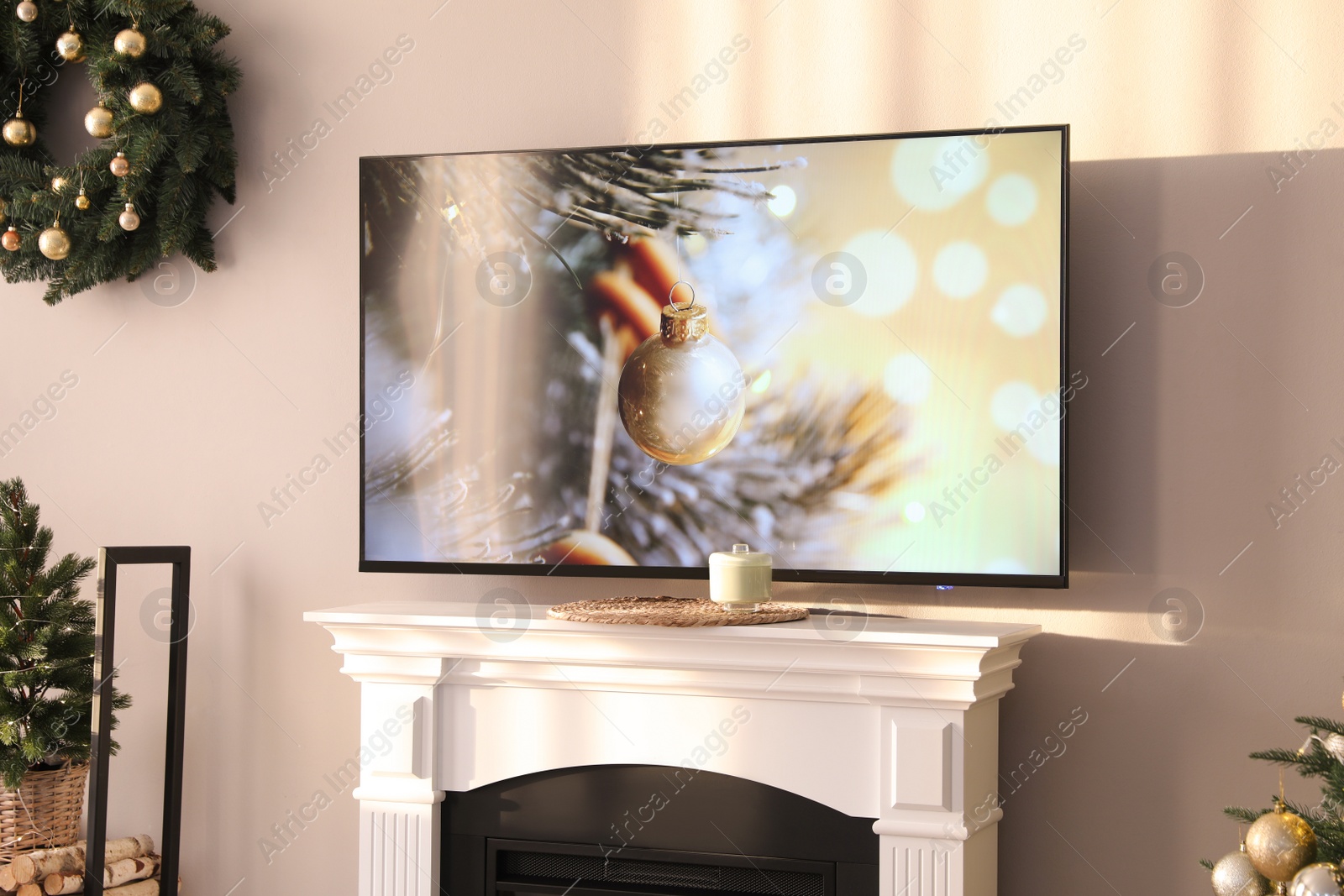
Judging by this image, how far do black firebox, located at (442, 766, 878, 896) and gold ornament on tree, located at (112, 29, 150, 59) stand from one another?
1761 mm

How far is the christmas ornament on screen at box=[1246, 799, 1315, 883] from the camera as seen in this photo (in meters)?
1.62

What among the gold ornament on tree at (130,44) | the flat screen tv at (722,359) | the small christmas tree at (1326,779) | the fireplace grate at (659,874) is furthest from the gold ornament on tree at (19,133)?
the small christmas tree at (1326,779)

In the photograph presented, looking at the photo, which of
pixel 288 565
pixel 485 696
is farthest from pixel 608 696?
pixel 288 565

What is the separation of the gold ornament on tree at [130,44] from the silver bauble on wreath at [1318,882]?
Answer: 2.69 metres

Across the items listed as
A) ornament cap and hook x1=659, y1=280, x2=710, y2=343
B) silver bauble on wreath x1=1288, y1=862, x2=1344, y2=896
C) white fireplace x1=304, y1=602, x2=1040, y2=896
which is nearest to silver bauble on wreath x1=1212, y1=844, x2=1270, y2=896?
silver bauble on wreath x1=1288, y1=862, x2=1344, y2=896

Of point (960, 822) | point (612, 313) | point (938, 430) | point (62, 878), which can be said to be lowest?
point (62, 878)

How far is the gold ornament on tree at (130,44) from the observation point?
8.50 feet

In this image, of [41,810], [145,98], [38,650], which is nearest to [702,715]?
[38,650]

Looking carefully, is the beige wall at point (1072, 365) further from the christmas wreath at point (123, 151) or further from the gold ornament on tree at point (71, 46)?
the gold ornament on tree at point (71, 46)

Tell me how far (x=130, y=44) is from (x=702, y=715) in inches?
75.4

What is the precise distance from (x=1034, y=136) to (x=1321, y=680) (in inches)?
44.4

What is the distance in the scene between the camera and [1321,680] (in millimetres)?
2145

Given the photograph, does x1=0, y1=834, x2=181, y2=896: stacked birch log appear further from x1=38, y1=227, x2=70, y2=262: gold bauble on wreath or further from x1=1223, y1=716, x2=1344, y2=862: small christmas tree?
x1=1223, y1=716, x2=1344, y2=862: small christmas tree

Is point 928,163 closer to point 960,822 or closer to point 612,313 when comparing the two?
point 612,313
